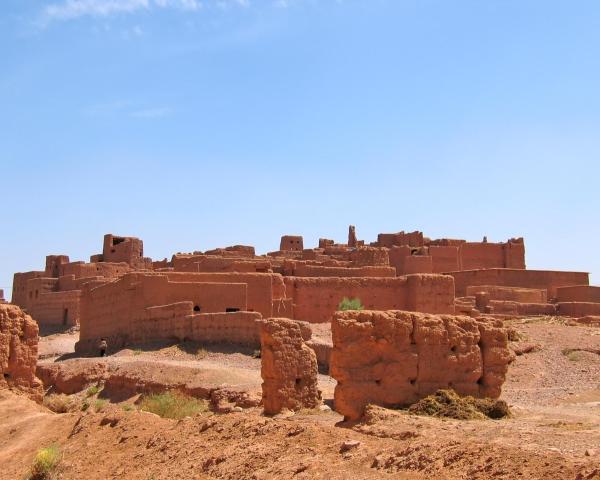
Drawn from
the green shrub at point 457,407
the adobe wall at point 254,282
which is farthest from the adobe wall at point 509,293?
the green shrub at point 457,407

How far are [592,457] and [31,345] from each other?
11.3 meters

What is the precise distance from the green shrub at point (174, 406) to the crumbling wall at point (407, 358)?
493cm

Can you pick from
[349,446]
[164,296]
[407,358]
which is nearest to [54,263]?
[164,296]

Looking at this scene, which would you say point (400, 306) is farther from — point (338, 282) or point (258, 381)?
point (258, 381)

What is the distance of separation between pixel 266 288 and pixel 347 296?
3391mm

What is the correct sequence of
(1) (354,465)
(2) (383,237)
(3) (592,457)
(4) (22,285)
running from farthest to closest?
(2) (383,237) < (4) (22,285) < (1) (354,465) < (3) (592,457)

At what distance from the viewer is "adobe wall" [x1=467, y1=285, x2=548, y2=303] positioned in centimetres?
3447

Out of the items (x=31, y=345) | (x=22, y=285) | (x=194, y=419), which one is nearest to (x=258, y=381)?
(x=31, y=345)

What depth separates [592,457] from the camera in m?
7.85

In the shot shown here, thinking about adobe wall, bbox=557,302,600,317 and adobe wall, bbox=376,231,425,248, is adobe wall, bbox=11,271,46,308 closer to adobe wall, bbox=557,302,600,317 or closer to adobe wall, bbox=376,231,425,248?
adobe wall, bbox=376,231,425,248

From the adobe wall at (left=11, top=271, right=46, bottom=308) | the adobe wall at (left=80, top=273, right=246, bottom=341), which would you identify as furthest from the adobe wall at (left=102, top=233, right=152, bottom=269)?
the adobe wall at (left=80, top=273, right=246, bottom=341)

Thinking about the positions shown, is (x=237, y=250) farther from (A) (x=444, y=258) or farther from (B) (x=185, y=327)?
(B) (x=185, y=327)

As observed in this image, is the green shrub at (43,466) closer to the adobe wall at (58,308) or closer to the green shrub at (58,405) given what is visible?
the green shrub at (58,405)

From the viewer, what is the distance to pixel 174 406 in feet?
54.0
